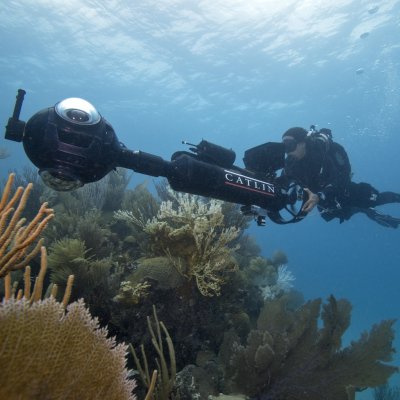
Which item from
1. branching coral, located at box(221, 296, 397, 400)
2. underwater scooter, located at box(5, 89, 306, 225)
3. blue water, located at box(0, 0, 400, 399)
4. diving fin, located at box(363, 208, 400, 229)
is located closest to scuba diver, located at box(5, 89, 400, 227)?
underwater scooter, located at box(5, 89, 306, 225)

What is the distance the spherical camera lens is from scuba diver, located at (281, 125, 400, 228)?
12.5ft

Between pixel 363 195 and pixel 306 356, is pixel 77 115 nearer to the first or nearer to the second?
pixel 306 356

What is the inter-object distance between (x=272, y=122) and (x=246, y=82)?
45.5 feet

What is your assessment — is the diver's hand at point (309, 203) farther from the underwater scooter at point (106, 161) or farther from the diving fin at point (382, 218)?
the diving fin at point (382, 218)

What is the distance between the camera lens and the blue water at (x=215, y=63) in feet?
78.7

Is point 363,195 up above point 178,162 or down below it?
above

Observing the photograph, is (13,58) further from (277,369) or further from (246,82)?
(277,369)

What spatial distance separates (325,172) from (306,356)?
13.3 ft

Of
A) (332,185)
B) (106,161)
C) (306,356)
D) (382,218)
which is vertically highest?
(382,218)

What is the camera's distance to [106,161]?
9.73ft

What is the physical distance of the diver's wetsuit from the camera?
6273mm

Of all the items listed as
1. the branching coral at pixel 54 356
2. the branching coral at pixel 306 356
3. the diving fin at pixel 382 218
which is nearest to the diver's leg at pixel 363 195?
the diving fin at pixel 382 218

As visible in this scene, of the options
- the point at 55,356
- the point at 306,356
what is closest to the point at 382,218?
the point at 306,356

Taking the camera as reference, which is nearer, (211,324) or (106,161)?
(106,161)
